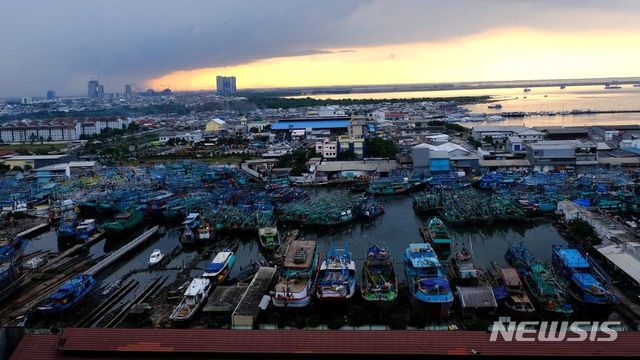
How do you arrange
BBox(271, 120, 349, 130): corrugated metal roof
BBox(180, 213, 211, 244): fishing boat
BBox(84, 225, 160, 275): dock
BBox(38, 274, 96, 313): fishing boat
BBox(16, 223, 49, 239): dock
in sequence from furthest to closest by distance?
BBox(271, 120, 349, 130): corrugated metal roof → BBox(16, 223, 49, 239): dock → BBox(180, 213, 211, 244): fishing boat → BBox(84, 225, 160, 275): dock → BBox(38, 274, 96, 313): fishing boat

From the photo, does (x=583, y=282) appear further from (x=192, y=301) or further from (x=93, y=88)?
(x=93, y=88)

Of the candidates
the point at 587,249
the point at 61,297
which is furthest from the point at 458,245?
the point at 61,297

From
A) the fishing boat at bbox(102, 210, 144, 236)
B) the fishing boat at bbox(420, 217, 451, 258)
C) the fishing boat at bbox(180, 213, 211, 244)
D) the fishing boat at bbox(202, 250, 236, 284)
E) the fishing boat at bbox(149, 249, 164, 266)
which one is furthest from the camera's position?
the fishing boat at bbox(102, 210, 144, 236)

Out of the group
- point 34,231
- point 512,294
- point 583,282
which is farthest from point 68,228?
point 583,282

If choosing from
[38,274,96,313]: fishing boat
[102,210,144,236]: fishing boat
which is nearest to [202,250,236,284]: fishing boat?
[38,274,96,313]: fishing boat

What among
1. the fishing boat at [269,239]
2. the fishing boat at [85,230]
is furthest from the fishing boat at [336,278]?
the fishing boat at [85,230]

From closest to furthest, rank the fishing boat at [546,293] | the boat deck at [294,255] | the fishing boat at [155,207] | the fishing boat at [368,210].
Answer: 1. the fishing boat at [546,293]
2. the boat deck at [294,255]
3. the fishing boat at [368,210]
4. the fishing boat at [155,207]

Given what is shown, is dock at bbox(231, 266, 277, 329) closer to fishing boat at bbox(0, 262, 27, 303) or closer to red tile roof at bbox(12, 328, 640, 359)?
red tile roof at bbox(12, 328, 640, 359)

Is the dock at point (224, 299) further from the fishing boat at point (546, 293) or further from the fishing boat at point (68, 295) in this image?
the fishing boat at point (546, 293)
